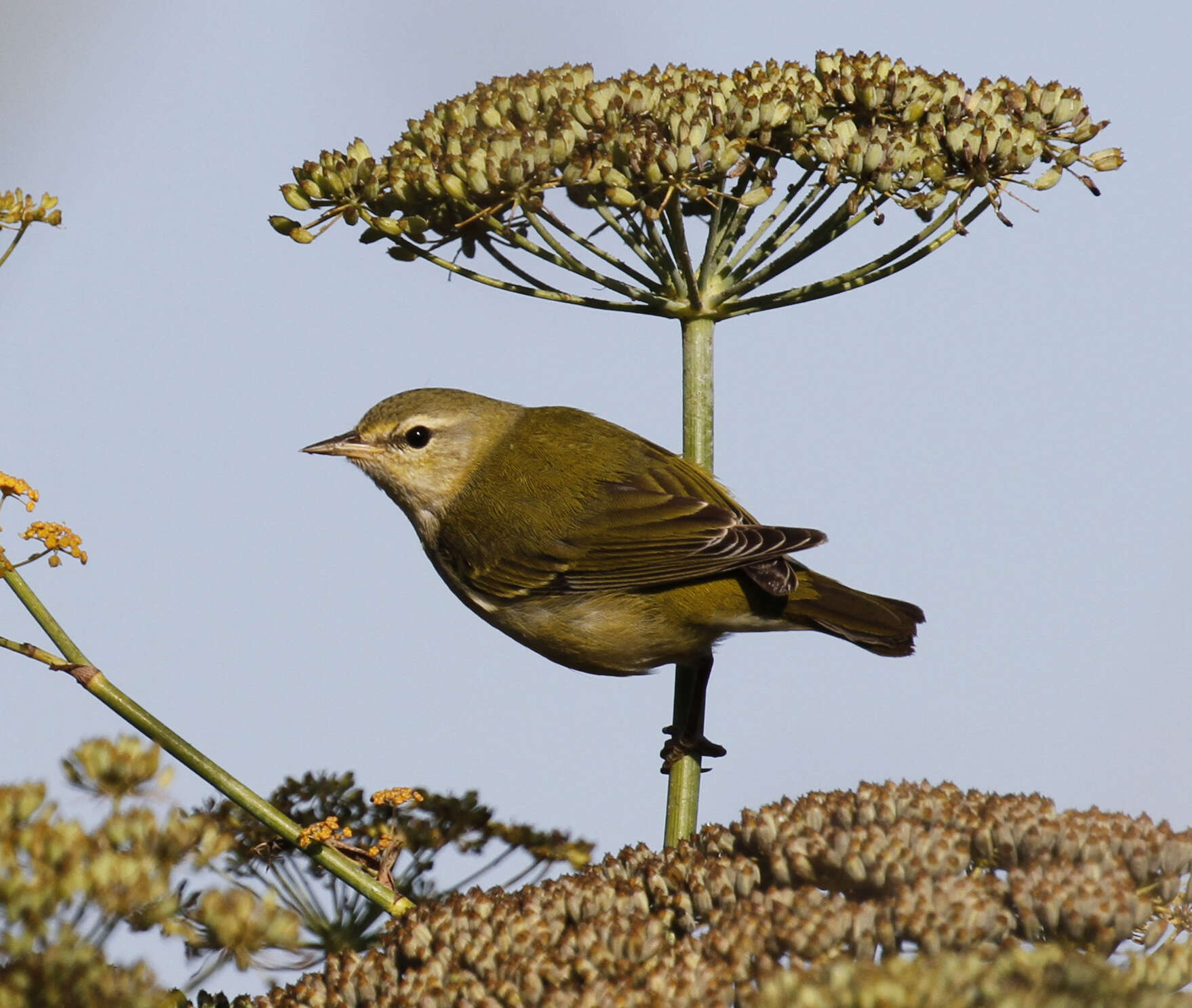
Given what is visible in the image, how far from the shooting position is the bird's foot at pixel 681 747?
14.4 ft

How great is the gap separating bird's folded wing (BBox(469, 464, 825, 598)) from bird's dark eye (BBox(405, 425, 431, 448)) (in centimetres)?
50

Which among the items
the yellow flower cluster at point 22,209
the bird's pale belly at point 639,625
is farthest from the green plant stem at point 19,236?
the bird's pale belly at point 639,625

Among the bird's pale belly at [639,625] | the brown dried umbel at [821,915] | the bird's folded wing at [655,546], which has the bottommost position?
the brown dried umbel at [821,915]

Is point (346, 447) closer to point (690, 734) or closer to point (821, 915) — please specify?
point (690, 734)

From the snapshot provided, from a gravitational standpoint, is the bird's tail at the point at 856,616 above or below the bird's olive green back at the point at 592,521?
below

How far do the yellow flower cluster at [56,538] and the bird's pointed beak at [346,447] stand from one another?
1635 mm

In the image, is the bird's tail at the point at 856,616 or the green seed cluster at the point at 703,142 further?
the bird's tail at the point at 856,616

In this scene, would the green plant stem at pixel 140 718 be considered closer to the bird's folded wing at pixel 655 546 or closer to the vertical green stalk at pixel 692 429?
the vertical green stalk at pixel 692 429

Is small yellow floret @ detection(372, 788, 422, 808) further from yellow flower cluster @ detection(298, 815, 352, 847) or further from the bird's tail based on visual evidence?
the bird's tail

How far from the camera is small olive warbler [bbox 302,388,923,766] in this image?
463cm

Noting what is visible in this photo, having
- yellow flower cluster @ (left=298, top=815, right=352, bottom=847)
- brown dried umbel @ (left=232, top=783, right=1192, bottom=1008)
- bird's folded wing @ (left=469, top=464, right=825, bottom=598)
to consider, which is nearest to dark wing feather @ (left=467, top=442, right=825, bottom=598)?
bird's folded wing @ (left=469, top=464, right=825, bottom=598)

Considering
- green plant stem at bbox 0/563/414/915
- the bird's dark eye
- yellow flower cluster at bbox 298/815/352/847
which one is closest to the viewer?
green plant stem at bbox 0/563/414/915

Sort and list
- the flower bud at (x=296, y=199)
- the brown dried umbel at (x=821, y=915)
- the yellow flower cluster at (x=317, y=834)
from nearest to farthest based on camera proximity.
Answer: the brown dried umbel at (x=821, y=915) < the yellow flower cluster at (x=317, y=834) < the flower bud at (x=296, y=199)

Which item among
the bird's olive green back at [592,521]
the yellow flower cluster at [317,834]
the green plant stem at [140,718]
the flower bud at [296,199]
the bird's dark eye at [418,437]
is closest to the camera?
the green plant stem at [140,718]
